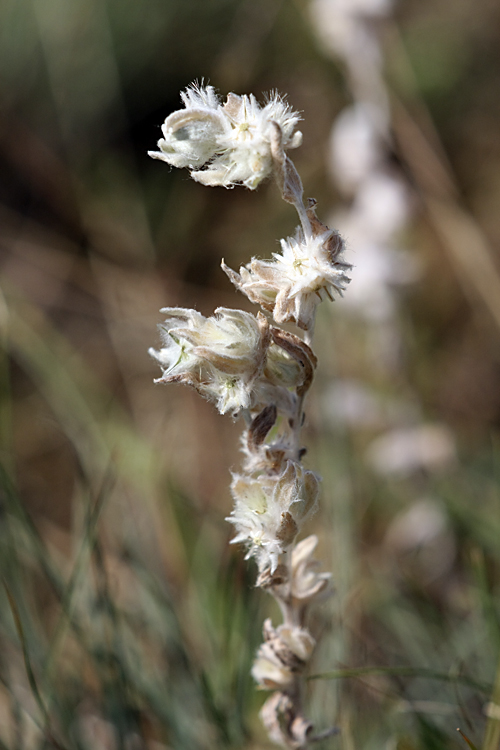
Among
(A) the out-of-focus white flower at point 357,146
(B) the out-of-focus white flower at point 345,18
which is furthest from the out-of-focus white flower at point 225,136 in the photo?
(B) the out-of-focus white flower at point 345,18

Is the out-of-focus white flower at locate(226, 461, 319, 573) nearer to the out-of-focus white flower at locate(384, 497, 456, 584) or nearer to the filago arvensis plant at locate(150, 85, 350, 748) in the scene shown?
the filago arvensis plant at locate(150, 85, 350, 748)

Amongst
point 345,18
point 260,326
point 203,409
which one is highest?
point 345,18

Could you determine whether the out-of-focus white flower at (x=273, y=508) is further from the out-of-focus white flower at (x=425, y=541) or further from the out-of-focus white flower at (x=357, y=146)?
the out-of-focus white flower at (x=357, y=146)

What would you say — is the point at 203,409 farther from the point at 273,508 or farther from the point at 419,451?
the point at 273,508

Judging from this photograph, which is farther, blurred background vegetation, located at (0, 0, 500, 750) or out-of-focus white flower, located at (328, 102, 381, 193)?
out-of-focus white flower, located at (328, 102, 381, 193)

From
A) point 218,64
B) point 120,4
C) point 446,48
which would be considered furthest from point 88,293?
point 446,48

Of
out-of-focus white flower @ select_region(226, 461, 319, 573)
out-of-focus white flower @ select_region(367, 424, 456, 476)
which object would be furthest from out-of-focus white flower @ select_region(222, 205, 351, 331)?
out-of-focus white flower @ select_region(367, 424, 456, 476)

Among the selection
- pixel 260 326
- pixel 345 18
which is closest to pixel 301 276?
pixel 260 326

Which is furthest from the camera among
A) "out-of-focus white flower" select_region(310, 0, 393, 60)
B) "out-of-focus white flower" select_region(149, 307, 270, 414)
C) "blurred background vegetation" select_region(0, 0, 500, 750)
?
"out-of-focus white flower" select_region(310, 0, 393, 60)
